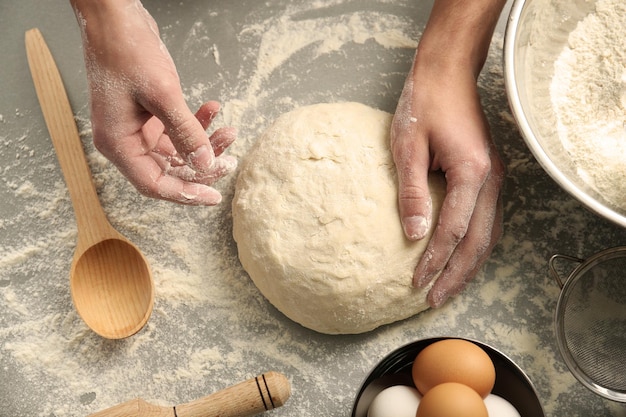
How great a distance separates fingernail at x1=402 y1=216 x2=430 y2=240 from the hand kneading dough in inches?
1.1

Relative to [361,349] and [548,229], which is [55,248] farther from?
[548,229]

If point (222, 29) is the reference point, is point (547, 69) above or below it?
below

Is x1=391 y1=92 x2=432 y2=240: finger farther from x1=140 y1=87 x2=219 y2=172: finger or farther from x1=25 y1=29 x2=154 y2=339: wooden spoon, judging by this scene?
x1=25 y1=29 x2=154 y2=339: wooden spoon

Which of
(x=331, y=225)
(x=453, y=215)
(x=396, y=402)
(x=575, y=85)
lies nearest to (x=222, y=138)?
(x=331, y=225)

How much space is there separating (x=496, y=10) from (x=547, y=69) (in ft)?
0.61

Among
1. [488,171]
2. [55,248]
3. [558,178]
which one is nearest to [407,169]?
[488,171]

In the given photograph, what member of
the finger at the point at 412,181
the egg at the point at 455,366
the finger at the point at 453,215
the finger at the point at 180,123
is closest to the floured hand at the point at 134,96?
the finger at the point at 180,123

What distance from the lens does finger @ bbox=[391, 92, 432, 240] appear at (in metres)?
1.36

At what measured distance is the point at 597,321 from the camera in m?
1.51

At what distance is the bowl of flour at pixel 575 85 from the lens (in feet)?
4.48

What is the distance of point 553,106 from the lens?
1.43 meters

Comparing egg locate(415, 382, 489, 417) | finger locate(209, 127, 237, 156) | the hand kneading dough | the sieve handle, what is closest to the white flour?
the sieve handle

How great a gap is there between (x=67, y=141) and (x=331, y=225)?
29.6 inches

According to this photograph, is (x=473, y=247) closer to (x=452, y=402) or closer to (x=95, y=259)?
(x=452, y=402)
